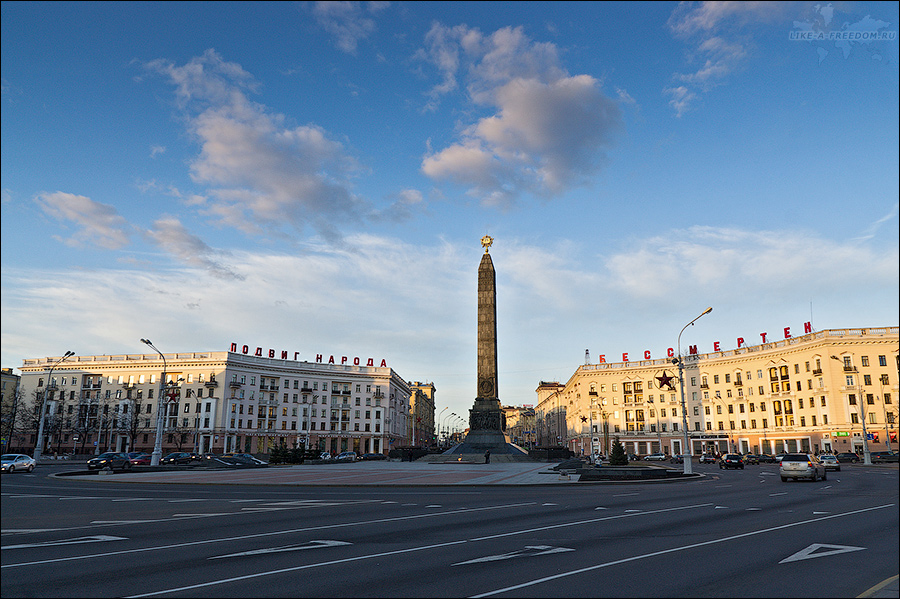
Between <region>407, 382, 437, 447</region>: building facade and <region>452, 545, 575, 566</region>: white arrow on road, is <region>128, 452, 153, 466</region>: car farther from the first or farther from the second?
<region>407, 382, 437, 447</region>: building facade

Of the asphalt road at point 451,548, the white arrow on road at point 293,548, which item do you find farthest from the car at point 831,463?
the white arrow on road at point 293,548

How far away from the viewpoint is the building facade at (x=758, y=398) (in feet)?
249

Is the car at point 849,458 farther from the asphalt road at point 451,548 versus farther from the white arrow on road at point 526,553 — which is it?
the white arrow on road at point 526,553

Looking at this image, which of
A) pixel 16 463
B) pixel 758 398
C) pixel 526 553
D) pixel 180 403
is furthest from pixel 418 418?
pixel 526 553

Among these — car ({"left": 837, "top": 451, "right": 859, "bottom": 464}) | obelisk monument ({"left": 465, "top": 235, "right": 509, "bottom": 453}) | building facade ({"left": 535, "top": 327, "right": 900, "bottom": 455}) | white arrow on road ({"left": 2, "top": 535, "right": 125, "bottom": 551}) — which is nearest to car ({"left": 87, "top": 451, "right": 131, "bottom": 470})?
obelisk monument ({"left": 465, "top": 235, "right": 509, "bottom": 453})

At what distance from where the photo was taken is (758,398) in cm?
9350

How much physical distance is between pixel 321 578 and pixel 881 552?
30.0 ft

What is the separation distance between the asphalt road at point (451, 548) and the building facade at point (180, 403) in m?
83.6

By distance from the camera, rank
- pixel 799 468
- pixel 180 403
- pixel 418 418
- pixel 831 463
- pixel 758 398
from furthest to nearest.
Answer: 1. pixel 418 418
2. pixel 180 403
3. pixel 758 398
4. pixel 831 463
5. pixel 799 468

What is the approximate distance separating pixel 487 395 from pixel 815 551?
5167 centimetres

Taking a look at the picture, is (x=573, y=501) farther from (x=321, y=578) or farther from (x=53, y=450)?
(x=53, y=450)

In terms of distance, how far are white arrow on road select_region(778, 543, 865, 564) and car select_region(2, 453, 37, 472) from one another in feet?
145

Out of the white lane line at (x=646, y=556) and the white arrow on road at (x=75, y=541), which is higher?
the white lane line at (x=646, y=556)

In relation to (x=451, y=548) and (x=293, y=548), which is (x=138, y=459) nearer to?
(x=293, y=548)
